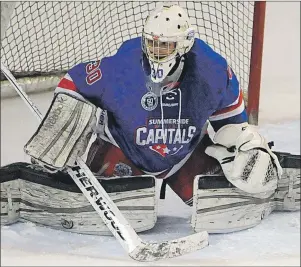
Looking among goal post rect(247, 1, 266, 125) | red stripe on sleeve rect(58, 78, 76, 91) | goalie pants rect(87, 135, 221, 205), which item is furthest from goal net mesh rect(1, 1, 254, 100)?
red stripe on sleeve rect(58, 78, 76, 91)

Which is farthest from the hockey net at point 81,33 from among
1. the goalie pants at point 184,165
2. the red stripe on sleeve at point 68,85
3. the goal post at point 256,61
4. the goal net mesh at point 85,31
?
the red stripe on sleeve at point 68,85

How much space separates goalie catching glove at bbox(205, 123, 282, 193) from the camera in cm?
190

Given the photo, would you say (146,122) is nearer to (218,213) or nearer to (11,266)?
(218,213)

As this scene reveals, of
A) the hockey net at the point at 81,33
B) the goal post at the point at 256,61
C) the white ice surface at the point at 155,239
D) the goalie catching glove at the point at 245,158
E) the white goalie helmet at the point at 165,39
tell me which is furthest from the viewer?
the hockey net at the point at 81,33

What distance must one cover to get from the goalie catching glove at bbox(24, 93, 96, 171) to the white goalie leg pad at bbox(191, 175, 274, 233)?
0.28 m

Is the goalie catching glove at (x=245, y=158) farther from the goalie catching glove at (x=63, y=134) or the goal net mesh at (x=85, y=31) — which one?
the goal net mesh at (x=85, y=31)

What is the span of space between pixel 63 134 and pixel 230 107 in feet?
1.29

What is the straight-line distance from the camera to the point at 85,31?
10.1 feet

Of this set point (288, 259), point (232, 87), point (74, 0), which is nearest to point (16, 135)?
point (74, 0)

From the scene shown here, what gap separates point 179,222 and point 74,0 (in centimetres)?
121

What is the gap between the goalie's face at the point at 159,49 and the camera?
5.87ft

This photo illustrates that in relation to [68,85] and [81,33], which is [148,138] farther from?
[81,33]

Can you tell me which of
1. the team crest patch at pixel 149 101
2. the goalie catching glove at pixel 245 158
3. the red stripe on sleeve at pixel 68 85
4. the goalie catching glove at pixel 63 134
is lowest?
the goalie catching glove at pixel 245 158

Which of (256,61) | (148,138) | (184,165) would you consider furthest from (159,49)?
(256,61)
